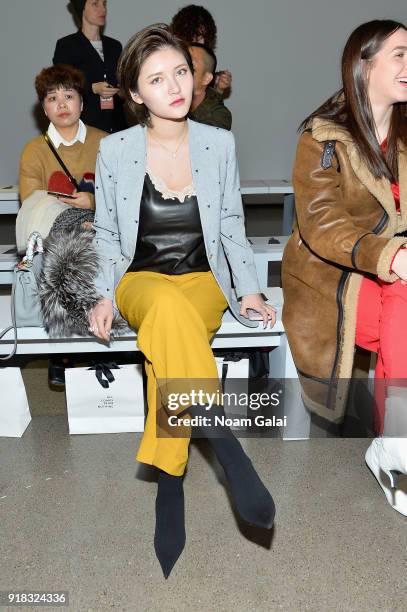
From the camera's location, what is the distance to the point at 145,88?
2.05 metres

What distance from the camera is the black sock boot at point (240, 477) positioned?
168 cm

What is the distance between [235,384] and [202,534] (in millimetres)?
711

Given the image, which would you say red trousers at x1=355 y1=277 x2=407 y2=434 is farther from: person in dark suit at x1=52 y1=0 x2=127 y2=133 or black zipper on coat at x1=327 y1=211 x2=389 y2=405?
person in dark suit at x1=52 y1=0 x2=127 y2=133

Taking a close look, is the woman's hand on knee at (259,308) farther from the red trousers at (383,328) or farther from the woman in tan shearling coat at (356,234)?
the red trousers at (383,328)

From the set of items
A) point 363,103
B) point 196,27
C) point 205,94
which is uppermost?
point 196,27

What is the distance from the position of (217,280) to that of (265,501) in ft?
2.64

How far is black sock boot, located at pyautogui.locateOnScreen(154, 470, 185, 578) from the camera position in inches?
70.4

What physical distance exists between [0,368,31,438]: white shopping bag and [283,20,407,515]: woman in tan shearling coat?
3.44 feet

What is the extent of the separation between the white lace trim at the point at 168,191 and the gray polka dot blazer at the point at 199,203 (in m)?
0.03

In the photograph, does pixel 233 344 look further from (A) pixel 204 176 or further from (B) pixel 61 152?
(B) pixel 61 152

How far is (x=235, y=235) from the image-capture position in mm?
2264

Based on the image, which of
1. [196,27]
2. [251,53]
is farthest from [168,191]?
[251,53]

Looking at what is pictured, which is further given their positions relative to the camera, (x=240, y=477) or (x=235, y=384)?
(x=235, y=384)

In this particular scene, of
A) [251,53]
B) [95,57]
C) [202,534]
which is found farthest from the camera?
[251,53]
